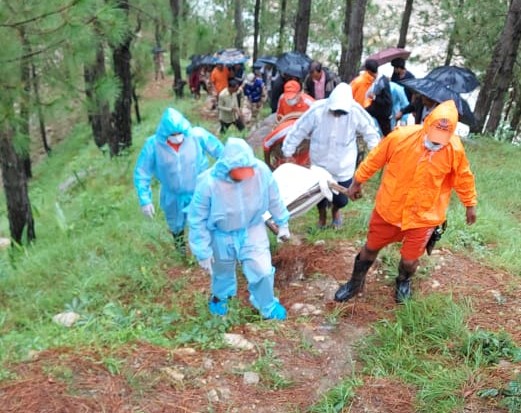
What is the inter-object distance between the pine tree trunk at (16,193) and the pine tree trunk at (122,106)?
249 cm

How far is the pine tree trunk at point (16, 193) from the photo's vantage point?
663 centimetres

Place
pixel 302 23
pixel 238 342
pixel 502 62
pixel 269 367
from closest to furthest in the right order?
1. pixel 269 367
2. pixel 238 342
3. pixel 502 62
4. pixel 302 23

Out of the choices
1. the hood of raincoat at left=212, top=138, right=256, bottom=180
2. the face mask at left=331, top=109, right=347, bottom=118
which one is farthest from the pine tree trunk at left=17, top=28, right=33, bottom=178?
the face mask at left=331, top=109, right=347, bottom=118

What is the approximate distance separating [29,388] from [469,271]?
132 inches

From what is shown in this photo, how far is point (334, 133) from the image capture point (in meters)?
4.66

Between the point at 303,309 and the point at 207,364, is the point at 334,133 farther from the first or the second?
the point at 207,364

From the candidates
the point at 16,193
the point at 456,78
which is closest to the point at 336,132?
the point at 456,78

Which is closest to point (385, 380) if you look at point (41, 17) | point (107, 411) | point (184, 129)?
point (107, 411)

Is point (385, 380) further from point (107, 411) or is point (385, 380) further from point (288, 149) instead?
point (288, 149)

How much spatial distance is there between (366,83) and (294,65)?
39.5 inches

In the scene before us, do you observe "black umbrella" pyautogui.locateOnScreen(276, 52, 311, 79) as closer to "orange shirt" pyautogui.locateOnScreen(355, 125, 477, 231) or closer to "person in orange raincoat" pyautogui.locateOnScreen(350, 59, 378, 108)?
"person in orange raincoat" pyautogui.locateOnScreen(350, 59, 378, 108)

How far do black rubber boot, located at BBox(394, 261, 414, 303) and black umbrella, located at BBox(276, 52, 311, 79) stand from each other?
3.48m

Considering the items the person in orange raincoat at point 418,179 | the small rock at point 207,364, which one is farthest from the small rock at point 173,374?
the person in orange raincoat at point 418,179

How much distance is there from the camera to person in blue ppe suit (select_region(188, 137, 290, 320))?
3445 mm
